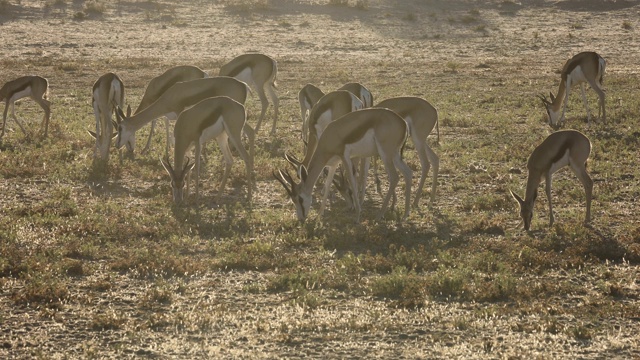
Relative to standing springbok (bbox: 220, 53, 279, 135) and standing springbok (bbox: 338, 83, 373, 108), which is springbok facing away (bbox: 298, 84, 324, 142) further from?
standing springbok (bbox: 220, 53, 279, 135)

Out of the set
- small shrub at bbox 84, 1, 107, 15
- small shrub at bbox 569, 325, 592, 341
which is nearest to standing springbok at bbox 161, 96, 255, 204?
small shrub at bbox 569, 325, 592, 341

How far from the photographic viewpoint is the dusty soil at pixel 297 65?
25.3 feet

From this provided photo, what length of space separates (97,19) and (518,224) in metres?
28.5

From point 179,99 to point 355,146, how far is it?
3.70 metres

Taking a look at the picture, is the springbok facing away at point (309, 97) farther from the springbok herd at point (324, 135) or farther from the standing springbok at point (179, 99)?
the standing springbok at point (179, 99)

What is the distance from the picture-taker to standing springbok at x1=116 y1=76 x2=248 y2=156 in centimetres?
1409

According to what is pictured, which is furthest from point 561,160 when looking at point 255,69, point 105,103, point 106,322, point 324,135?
point 255,69

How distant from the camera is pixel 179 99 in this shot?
14094 millimetres

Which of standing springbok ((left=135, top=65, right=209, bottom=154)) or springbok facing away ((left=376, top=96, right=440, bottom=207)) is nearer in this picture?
springbok facing away ((left=376, top=96, right=440, bottom=207))

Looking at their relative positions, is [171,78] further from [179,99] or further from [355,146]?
[355,146]

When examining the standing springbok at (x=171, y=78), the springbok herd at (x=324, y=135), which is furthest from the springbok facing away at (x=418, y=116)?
the standing springbok at (x=171, y=78)

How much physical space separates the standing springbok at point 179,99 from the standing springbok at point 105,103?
0.79m

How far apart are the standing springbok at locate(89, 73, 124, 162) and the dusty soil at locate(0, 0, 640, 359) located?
191cm

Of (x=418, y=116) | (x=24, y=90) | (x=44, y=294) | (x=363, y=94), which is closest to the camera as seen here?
(x=44, y=294)
